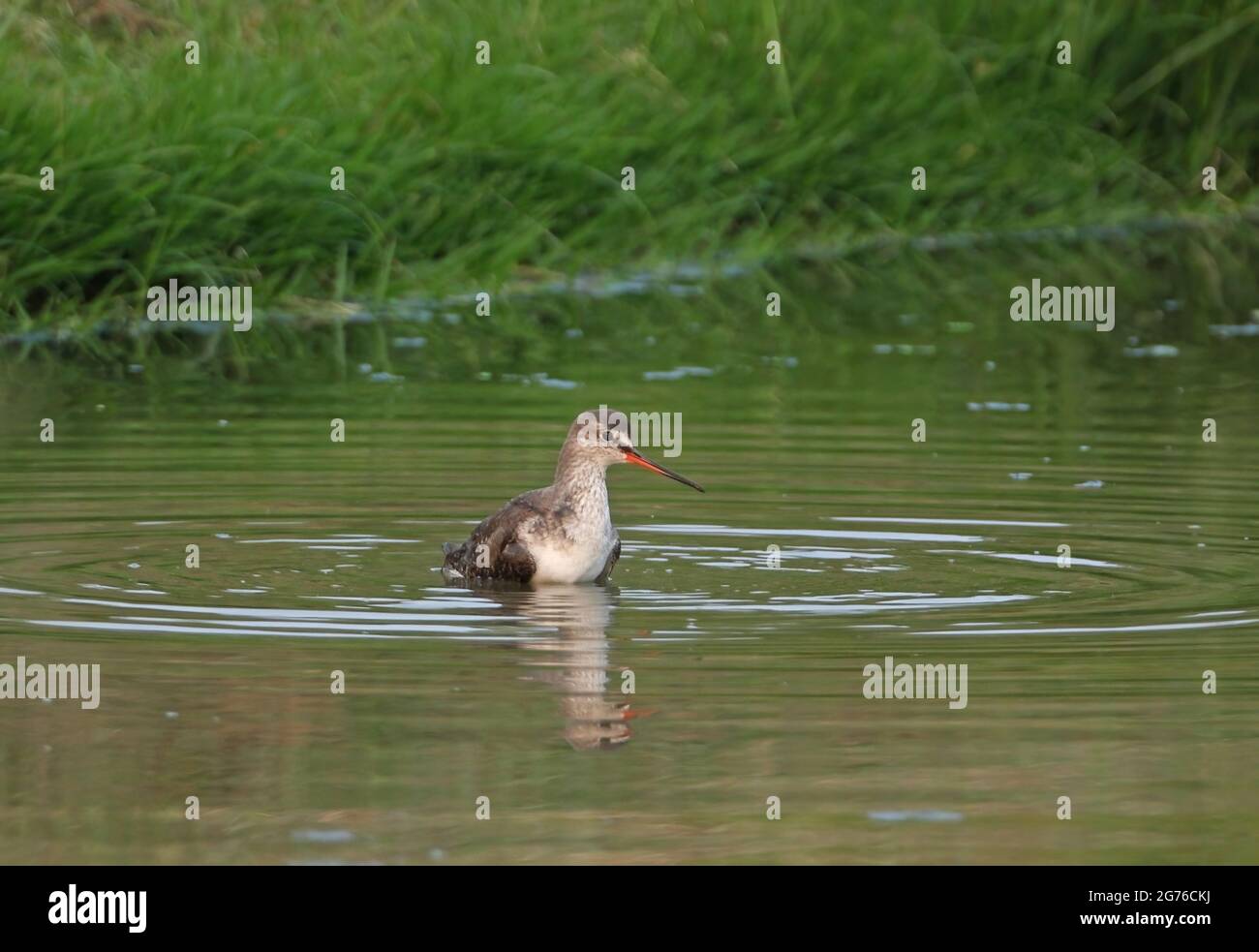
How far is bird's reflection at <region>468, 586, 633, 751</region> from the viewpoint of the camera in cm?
882

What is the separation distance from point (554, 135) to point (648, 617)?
1212 cm

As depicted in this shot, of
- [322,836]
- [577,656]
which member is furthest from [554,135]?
[322,836]

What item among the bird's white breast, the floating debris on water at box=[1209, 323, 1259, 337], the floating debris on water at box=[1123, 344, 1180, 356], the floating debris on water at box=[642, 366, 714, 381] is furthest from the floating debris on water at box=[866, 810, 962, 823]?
the floating debris on water at box=[1209, 323, 1259, 337]

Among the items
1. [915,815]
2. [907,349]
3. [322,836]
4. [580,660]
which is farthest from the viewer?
[907,349]

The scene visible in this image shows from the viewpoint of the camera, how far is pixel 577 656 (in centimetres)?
998

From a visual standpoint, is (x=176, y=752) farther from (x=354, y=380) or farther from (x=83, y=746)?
(x=354, y=380)

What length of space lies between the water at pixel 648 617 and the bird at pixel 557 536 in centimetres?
14

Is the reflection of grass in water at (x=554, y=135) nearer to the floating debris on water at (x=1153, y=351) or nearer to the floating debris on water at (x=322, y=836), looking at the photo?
the floating debris on water at (x=1153, y=351)

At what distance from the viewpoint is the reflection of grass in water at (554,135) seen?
1977cm

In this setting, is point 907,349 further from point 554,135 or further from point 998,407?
point 554,135

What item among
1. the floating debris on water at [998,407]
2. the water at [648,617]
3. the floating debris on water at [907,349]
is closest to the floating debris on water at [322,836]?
the water at [648,617]

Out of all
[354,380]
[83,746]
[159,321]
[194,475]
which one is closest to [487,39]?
[159,321]

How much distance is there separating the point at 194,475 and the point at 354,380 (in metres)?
3.64

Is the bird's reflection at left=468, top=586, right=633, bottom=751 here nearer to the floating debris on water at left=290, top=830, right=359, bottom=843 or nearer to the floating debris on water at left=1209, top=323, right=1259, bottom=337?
the floating debris on water at left=290, top=830, right=359, bottom=843
